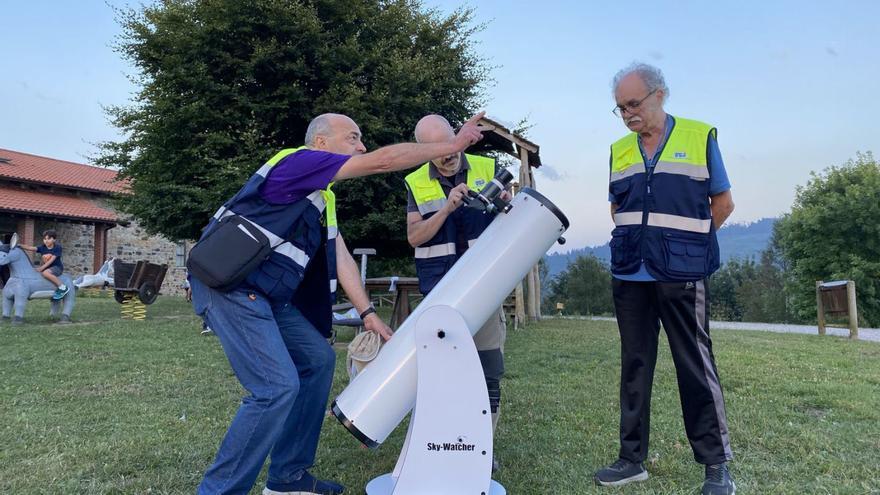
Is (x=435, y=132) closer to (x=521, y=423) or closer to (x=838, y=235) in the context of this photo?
(x=521, y=423)

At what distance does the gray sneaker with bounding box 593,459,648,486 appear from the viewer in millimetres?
3389

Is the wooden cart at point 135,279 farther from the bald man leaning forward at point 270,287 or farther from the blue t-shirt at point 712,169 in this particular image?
the blue t-shirt at point 712,169

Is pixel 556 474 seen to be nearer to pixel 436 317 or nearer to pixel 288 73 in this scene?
pixel 436 317

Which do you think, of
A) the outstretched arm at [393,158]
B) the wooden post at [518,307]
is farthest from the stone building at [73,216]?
the outstretched arm at [393,158]

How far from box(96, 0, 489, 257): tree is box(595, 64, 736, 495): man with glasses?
33.6 ft

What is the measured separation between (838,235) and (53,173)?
36.4 metres

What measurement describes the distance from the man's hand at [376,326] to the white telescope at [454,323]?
1.21ft

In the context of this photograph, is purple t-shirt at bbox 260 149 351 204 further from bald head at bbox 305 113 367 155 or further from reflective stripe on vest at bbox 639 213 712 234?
reflective stripe on vest at bbox 639 213 712 234

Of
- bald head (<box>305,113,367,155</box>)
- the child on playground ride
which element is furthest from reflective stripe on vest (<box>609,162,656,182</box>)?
the child on playground ride

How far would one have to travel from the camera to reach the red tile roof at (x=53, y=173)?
2561 centimetres

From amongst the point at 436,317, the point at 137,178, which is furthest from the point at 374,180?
the point at 436,317

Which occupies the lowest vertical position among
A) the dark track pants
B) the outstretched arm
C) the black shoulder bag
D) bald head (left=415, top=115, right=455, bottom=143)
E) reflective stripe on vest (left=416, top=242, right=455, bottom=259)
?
the dark track pants

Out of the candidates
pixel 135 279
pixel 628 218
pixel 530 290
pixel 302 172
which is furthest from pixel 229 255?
pixel 135 279

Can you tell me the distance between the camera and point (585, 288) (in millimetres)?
49094
